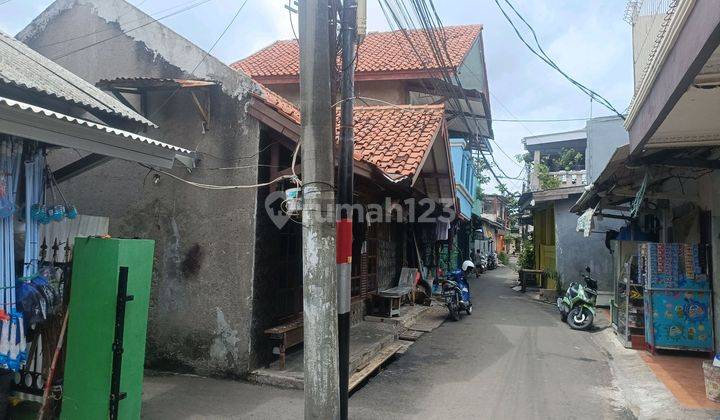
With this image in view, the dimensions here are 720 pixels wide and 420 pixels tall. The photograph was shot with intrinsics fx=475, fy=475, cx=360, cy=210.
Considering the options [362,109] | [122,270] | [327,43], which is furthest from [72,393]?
[362,109]

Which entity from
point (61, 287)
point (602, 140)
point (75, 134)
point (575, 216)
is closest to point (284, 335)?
point (61, 287)

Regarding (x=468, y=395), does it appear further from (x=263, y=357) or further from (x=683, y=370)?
(x=683, y=370)

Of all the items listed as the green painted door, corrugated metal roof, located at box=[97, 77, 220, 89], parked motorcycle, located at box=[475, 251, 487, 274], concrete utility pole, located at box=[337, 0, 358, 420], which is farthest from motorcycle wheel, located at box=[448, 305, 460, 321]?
parked motorcycle, located at box=[475, 251, 487, 274]

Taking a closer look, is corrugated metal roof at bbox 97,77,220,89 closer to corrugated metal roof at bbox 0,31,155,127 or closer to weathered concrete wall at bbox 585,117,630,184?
corrugated metal roof at bbox 0,31,155,127

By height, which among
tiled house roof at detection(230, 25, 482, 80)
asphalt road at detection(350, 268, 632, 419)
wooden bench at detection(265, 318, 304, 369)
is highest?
tiled house roof at detection(230, 25, 482, 80)

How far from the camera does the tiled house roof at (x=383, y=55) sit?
42.2 feet

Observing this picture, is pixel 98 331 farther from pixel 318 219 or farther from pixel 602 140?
pixel 602 140

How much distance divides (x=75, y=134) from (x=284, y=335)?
3.41 meters

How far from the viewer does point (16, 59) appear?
4.73m

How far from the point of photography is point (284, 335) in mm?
6043

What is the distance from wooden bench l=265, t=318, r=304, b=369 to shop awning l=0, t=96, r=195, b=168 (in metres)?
2.48

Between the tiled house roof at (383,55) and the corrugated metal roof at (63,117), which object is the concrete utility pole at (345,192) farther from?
the tiled house roof at (383,55)

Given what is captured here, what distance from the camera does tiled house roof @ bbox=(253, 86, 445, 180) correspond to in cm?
738

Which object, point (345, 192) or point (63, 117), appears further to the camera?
point (345, 192)
